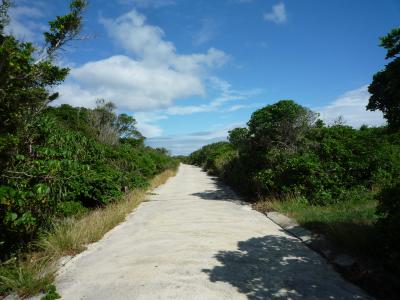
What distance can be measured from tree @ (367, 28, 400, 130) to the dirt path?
272cm

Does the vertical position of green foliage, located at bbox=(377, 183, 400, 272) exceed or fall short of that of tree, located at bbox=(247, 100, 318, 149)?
it falls short

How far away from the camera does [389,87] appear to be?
4.44 metres

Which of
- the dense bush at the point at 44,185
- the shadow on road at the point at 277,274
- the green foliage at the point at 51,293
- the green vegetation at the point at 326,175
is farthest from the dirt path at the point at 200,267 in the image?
the dense bush at the point at 44,185

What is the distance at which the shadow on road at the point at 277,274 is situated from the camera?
16.8 feet

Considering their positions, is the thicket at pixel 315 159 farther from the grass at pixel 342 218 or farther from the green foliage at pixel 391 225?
the green foliage at pixel 391 225

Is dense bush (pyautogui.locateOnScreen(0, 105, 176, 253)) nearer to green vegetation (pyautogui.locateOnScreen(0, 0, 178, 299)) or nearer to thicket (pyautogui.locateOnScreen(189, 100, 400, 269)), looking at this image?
green vegetation (pyautogui.locateOnScreen(0, 0, 178, 299))

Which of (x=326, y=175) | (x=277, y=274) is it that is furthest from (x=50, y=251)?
(x=326, y=175)

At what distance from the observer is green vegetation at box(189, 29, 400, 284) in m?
6.65

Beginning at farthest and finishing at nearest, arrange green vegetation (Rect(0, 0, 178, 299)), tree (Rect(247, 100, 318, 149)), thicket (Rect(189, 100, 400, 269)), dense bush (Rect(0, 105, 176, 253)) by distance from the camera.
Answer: tree (Rect(247, 100, 318, 149)) < thicket (Rect(189, 100, 400, 269)) < dense bush (Rect(0, 105, 176, 253)) < green vegetation (Rect(0, 0, 178, 299))

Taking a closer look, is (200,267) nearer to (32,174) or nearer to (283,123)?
(32,174)

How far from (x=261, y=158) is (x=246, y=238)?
7556 millimetres

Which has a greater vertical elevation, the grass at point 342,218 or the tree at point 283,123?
the tree at point 283,123

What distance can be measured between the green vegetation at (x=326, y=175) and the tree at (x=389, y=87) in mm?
1789

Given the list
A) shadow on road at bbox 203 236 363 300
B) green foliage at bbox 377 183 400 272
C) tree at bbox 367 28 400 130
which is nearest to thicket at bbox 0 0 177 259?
shadow on road at bbox 203 236 363 300
